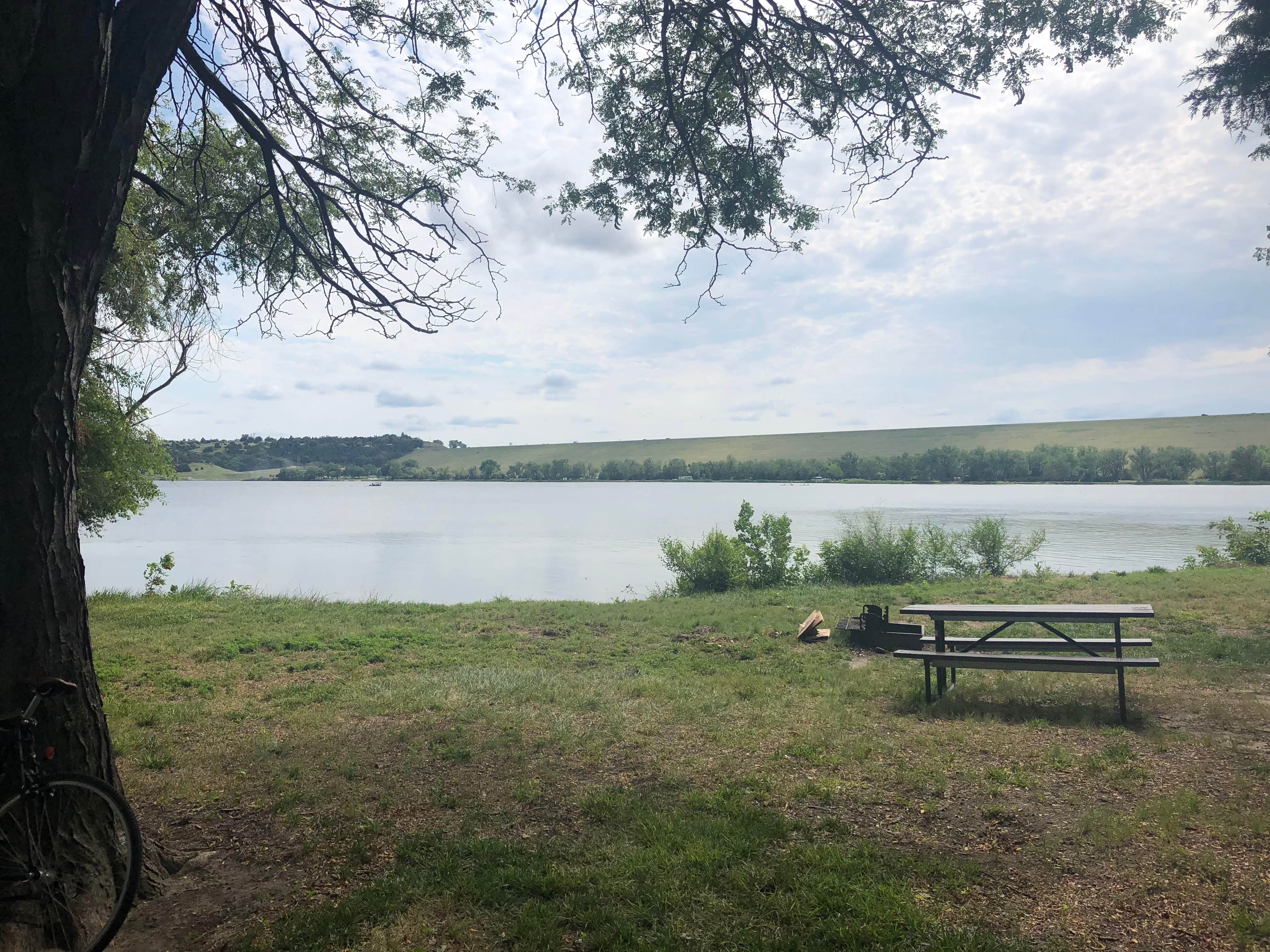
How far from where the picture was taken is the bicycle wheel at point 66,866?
288cm

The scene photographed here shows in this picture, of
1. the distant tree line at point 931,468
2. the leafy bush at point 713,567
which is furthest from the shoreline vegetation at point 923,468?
the leafy bush at point 713,567

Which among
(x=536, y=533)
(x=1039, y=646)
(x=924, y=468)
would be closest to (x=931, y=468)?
(x=924, y=468)

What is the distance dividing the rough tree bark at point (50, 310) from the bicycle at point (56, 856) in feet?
0.66

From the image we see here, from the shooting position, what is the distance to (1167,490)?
3290 inches

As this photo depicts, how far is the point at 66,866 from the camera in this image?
10.2ft

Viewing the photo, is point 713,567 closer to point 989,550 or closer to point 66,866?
point 989,550

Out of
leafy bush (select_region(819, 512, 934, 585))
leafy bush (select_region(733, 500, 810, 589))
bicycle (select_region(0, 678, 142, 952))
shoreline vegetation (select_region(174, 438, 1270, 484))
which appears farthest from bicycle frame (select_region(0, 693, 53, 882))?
shoreline vegetation (select_region(174, 438, 1270, 484))

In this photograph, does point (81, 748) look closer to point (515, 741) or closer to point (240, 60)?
point (515, 741)

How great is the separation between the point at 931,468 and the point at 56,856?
Answer: 10273 centimetres

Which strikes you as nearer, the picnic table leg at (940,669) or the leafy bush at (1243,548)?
the picnic table leg at (940,669)

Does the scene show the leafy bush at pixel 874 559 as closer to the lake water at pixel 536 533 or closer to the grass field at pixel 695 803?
the lake water at pixel 536 533

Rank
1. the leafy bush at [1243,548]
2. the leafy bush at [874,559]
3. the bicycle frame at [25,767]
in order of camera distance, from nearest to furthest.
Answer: the bicycle frame at [25,767] → the leafy bush at [1243,548] → the leafy bush at [874,559]

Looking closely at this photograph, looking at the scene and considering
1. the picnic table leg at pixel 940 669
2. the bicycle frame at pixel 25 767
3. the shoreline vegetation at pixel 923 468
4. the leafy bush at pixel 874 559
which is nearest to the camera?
the bicycle frame at pixel 25 767

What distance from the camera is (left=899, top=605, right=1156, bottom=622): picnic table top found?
617 cm
